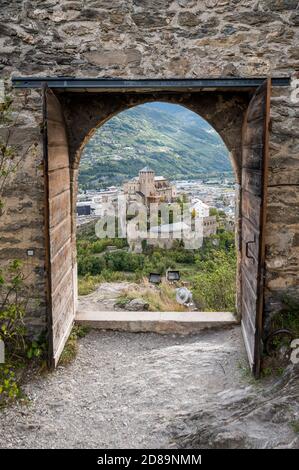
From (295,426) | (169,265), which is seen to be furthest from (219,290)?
(169,265)

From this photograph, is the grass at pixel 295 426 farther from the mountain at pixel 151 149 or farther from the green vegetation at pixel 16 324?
the mountain at pixel 151 149

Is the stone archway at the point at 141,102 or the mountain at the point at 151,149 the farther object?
the mountain at the point at 151,149

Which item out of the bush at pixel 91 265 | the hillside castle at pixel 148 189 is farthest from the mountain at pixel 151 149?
the bush at pixel 91 265

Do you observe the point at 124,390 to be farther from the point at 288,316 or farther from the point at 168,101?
the point at 168,101

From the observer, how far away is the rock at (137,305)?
6.86 meters

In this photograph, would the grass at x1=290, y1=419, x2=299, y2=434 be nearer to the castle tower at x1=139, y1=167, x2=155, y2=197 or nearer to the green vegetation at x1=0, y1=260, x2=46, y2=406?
the green vegetation at x1=0, y1=260, x2=46, y2=406

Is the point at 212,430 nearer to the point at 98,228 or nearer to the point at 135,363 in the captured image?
the point at 135,363

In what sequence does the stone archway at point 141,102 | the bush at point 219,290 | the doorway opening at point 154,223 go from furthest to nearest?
the doorway opening at point 154,223 < the bush at point 219,290 < the stone archway at point 141,102

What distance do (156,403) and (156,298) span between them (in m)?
3.91

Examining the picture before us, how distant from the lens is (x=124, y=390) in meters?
4.04

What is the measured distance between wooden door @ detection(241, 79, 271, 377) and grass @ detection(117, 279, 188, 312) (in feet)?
8.15

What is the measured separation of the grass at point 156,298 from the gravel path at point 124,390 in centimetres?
166

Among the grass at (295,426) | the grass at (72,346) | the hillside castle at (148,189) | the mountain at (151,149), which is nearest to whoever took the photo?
the grass at (295,426)
